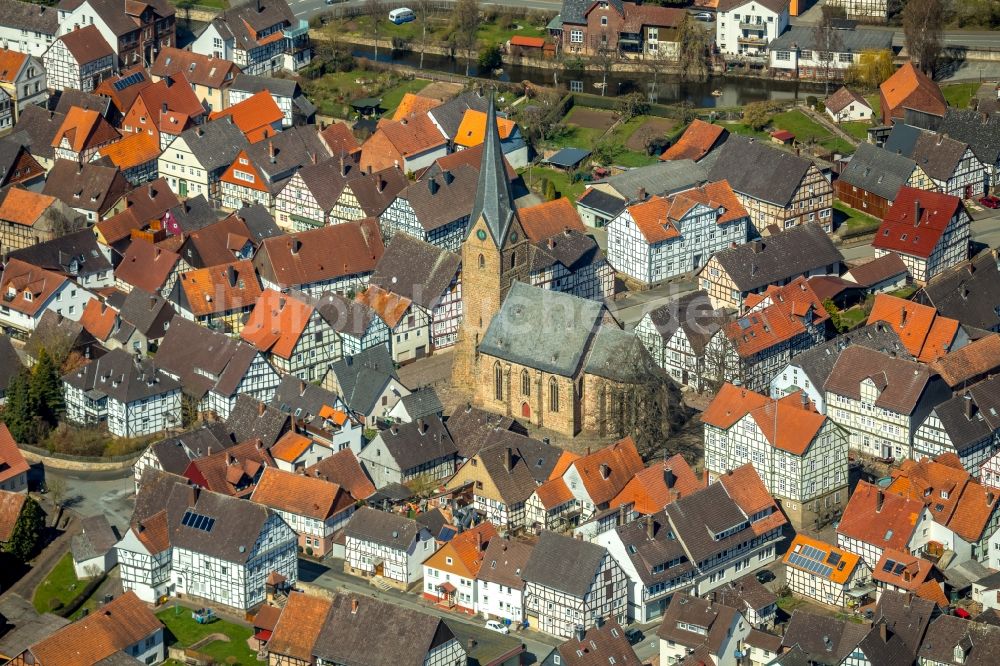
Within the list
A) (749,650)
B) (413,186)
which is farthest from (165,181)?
(749,650)

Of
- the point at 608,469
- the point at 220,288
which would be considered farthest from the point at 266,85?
the point at 608,469

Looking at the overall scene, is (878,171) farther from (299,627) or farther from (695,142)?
(299,627)

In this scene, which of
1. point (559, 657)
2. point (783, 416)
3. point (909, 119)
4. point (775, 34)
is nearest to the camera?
point (559, 657)

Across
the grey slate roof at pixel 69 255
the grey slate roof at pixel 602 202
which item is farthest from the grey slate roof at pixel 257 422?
the grey slate roof at pixel 602 202

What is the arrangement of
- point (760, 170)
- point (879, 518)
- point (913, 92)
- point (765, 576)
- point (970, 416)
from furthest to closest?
point (913, 92) < point (760, 170) < point (970, 416) < point (765, 576) < point (879, 518)

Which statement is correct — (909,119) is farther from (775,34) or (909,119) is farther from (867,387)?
(867,387)

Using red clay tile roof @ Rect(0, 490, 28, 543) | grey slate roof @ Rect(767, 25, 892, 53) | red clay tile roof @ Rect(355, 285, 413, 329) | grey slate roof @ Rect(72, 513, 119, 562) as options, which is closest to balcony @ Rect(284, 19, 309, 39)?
grey slate roof @ Rect(767, 25, 892, 53)

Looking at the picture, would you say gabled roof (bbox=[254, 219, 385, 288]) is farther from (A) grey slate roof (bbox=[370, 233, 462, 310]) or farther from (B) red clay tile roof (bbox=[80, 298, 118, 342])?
(B) red clay tile roof (bbox=[80, 298, 118, 342])
